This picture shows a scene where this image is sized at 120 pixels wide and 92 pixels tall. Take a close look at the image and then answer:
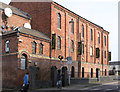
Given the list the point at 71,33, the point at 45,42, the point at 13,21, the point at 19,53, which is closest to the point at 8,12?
the point at 13,21

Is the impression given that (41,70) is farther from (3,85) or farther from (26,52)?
(3,85)

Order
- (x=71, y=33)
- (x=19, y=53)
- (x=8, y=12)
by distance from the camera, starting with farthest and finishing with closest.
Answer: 1. (x=71, y=33)
2. (x=8, y=12)
3. (x=19, y=53)

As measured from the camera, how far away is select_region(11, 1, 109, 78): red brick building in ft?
95.4

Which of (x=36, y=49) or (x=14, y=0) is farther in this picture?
(x=14, y=0)

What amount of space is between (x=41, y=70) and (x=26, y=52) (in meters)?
3.95

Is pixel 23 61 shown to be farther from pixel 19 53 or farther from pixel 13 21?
pixel 13 21

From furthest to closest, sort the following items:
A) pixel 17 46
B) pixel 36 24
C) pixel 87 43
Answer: pixel 87 43, pixel 36 24, pixel 17 46

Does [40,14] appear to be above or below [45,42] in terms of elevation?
above

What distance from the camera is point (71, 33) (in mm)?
33656

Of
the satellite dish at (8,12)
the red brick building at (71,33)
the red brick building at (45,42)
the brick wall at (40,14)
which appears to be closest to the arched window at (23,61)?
the red brick building at (45,42)

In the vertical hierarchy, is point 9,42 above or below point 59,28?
below

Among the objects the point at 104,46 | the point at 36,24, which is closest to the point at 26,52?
the point at 36,24

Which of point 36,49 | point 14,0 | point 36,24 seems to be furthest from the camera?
point 14,0

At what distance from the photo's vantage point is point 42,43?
2591 centimetres
